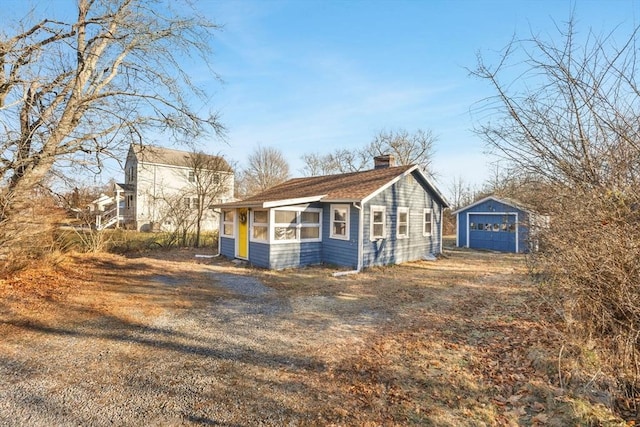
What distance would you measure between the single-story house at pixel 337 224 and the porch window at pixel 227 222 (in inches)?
1.7

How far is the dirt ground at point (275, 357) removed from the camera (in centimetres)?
321

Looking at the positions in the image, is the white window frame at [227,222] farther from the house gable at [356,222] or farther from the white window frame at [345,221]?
the white window frame at [345,221]

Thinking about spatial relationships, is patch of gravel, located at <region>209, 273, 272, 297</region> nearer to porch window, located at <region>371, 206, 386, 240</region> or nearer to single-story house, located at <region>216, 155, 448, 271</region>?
single-story house, located at <region>216, 155, 448, 271</region>

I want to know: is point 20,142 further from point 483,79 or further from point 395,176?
point 395,176

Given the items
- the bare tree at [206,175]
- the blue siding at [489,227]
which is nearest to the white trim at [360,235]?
the blue siding at [489,227]

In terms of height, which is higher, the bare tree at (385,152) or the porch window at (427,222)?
the bare tree at (385,152)

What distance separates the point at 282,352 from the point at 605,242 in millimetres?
3974

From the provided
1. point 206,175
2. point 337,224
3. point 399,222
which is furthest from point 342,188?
point 206,175

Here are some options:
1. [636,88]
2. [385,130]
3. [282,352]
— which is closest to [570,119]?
[636,88]

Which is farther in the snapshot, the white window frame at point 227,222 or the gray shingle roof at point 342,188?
the white window frame at point 227,222

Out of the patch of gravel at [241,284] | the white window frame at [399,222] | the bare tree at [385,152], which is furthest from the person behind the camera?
the bare tree at [385,152]

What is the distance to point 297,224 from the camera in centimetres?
1155

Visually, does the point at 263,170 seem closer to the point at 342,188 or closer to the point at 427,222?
the point at 427,222

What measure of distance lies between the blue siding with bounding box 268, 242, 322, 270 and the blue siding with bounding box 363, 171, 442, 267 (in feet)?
6.09
